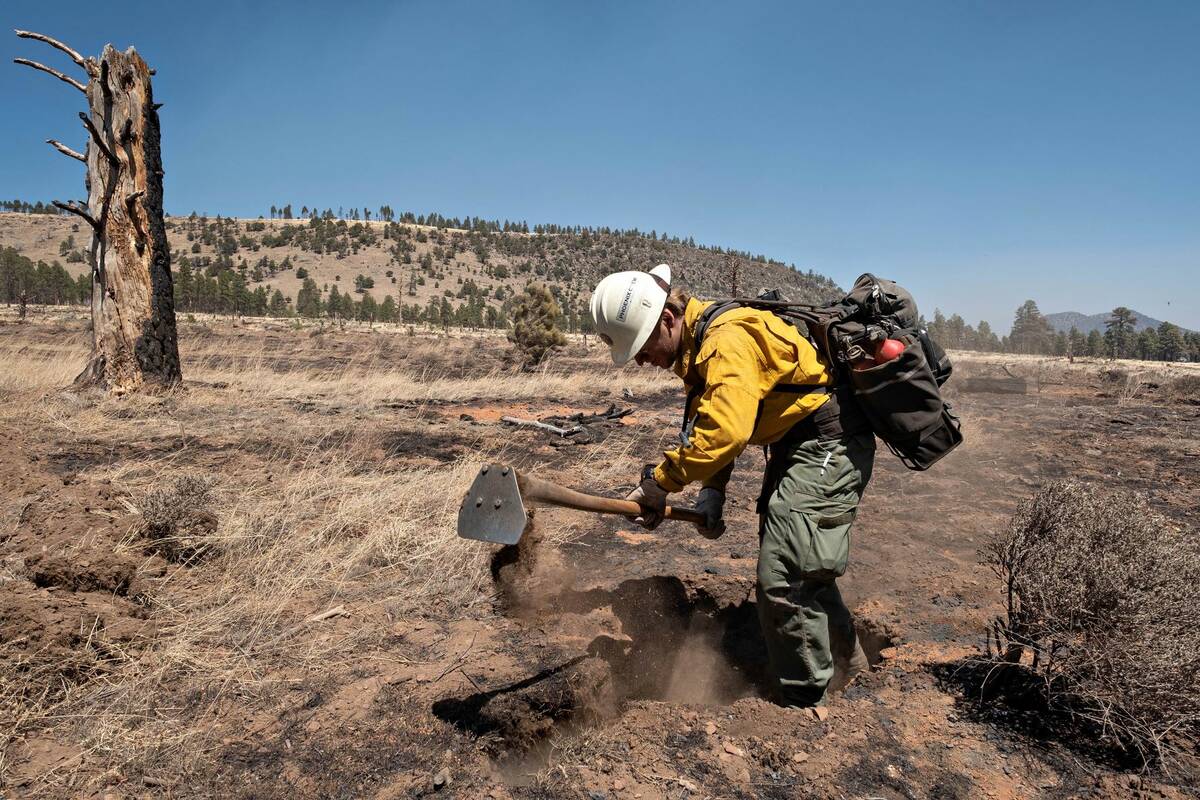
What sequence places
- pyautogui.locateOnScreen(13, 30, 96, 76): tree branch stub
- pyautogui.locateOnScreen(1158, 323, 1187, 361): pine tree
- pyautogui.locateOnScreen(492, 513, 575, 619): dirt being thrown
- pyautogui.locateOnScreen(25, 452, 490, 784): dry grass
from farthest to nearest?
pyautogui.locateOnScreen(1158, 323, 1187, 361): pine tree < pyautogui.locateOnScreen(13, 30, 96, 76): tree branch stub < pyautogui.locateOnScreen(492, 513, 575, 619): dirt being thrown < pyautogui.locateOnScreen(25, 452, 490, 784): dry grass

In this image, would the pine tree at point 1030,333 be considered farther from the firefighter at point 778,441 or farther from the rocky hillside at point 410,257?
the firefighter at point 778,441

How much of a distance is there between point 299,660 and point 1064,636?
309cm

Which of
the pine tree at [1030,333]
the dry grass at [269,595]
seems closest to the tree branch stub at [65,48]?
the dry grass at [269,595]

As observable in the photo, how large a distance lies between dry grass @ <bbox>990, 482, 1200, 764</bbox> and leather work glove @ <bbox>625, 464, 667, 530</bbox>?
1455mm

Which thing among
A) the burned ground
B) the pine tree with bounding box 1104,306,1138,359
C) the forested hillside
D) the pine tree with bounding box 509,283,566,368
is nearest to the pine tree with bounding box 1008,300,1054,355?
the pine tree with bounding box 1104,306,1138,359

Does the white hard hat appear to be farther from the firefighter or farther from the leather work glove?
the leather work glove

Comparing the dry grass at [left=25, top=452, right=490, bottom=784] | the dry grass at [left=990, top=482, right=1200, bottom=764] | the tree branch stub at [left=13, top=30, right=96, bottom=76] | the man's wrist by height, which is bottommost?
the dry grass at [left=25, top=452, right=490, bottom=784]

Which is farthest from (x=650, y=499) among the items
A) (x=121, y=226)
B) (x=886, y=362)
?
(x=121, y=226)

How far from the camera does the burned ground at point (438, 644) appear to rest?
6.75 ft

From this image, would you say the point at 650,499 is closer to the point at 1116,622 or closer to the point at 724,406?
the point at 724,406

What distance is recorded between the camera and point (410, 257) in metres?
86.7

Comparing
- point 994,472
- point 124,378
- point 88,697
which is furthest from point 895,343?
point 124,378

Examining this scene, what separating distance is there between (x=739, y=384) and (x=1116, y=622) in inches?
61.7

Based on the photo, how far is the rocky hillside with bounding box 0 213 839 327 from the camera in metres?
72.9
